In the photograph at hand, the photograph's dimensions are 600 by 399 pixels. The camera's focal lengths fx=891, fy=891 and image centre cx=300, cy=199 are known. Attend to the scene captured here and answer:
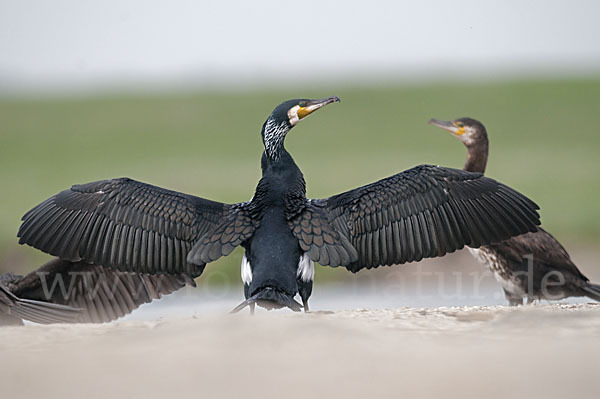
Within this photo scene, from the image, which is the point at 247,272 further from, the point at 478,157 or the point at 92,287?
the point at 478,157

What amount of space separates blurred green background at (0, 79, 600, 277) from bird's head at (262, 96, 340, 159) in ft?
25.0

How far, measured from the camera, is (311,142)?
29.5m

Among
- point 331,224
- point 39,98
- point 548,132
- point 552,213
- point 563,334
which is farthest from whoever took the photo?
point 39,98

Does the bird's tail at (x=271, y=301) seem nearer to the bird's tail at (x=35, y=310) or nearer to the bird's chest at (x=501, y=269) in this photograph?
the bird's tail at (x=35, y=310)

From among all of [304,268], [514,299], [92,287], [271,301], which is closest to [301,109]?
[304,268]

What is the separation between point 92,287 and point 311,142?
71.0 ft

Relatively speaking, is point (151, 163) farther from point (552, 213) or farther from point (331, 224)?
point (331, 224)

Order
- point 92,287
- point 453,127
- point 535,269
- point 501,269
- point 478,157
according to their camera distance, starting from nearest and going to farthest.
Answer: point 92,287, point 535,269, point 501,269, point 478,157, point 453,127

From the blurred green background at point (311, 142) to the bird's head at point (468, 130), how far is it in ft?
18.5

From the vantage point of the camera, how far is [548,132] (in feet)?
93.5

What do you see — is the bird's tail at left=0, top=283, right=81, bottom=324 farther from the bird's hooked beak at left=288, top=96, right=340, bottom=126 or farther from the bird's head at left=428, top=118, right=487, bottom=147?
the bird's head at left=428, top=118, right=487, bottom=147

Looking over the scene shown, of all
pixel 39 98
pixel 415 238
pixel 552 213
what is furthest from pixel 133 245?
pixel 39 98

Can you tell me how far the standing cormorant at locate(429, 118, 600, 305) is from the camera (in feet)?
27.9

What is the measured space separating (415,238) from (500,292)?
6.66 m
